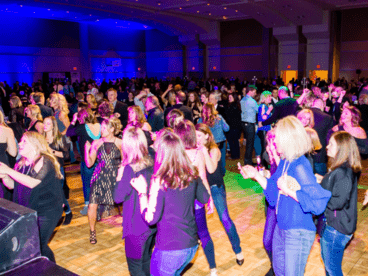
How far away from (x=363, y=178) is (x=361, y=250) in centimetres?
290

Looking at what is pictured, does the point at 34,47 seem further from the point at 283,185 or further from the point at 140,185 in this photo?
the point at 283,185

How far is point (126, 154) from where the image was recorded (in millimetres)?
2664

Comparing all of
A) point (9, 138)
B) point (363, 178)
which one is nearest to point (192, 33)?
point (363, 178)

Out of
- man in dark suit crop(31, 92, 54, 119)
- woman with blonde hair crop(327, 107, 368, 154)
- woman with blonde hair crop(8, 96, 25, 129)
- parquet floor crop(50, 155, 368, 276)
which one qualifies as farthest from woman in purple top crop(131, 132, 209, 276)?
woman with blonde hair crop(8, 96, 25, 129)

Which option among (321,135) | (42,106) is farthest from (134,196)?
(42,106)

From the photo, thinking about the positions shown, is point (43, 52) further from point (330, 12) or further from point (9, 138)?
point (9, 138)

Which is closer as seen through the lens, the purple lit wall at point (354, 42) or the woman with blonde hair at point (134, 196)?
the woman with blonde hair at point (134, 196)

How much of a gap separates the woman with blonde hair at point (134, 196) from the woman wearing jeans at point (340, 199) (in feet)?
4.28

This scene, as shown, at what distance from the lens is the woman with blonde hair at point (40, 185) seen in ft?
9.41

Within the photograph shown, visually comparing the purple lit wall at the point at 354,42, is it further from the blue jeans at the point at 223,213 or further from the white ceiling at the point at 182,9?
the blue jeans at the point at 223,213

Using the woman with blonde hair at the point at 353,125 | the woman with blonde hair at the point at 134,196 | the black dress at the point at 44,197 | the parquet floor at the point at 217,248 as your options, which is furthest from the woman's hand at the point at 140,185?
the woman with blonde hair at the point at 353,125

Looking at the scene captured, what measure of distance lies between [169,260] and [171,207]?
1.09 feet

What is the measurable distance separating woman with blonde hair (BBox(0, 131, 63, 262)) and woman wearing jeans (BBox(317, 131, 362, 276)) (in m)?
2.16

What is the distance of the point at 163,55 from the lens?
26.6m
